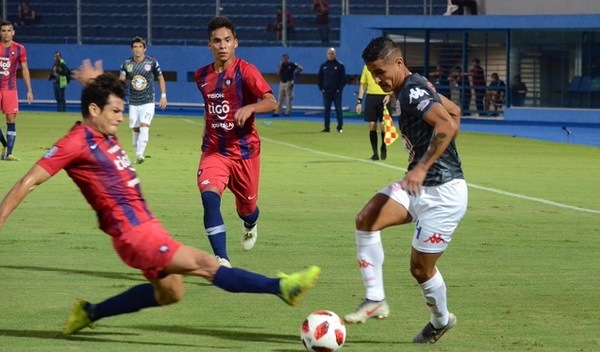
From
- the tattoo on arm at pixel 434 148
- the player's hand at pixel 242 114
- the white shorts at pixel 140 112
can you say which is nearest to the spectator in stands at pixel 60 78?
the white shorts at pixel 140 112

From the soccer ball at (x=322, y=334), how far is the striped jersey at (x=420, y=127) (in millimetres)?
1161

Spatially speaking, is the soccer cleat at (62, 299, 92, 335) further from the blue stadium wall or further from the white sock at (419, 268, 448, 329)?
the blue stadium wall

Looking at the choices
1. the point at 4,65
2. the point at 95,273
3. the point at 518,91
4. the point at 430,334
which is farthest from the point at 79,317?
the point at 518,91

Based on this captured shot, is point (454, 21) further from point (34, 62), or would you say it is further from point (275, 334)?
point (275, 334)

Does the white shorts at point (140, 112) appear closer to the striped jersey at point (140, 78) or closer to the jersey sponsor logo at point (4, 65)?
the striped jersey at point (140, 78)

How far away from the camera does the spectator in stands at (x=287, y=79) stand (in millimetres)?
43406

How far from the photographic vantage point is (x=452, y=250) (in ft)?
40.1

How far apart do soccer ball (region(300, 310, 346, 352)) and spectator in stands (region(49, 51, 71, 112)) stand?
4062cm

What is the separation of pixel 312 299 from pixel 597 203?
8793 mm

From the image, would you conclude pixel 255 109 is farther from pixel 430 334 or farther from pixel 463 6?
pixel 463 6

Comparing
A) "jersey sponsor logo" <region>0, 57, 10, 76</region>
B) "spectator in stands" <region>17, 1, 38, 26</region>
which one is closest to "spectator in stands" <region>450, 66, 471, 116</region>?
→ "spectator in stands" <region>17, 1, 38, 26</region>

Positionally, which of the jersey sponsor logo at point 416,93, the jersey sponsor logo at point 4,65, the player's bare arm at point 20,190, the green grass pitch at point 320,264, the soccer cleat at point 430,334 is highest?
the jersey sponsor logo at point 416,93

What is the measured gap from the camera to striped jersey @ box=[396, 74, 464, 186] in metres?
7.56

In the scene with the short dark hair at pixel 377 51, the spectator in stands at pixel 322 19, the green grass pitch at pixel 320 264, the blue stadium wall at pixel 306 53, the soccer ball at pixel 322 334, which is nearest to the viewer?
the soccer ball at pixel 322 334
